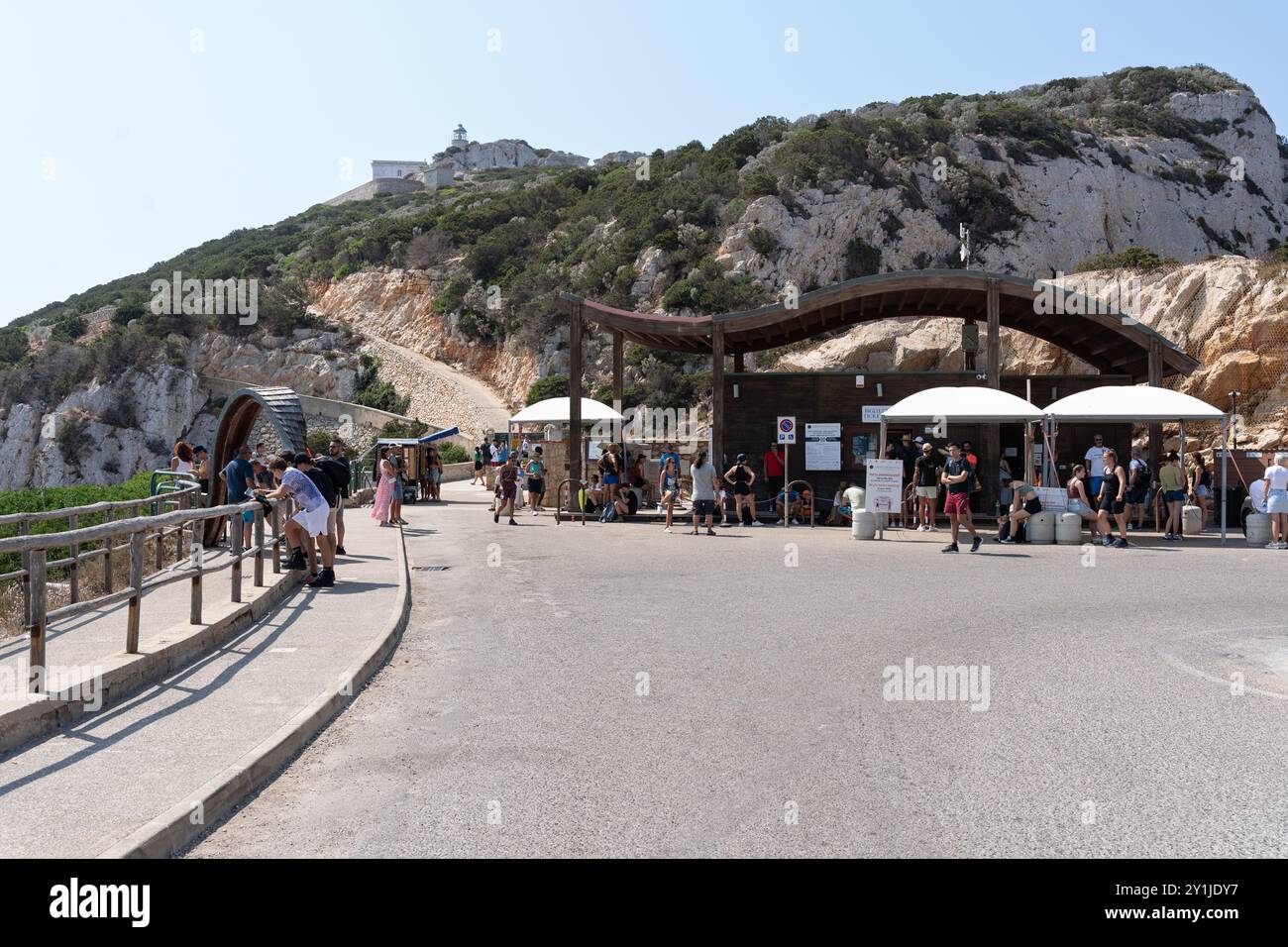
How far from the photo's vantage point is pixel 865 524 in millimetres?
20719

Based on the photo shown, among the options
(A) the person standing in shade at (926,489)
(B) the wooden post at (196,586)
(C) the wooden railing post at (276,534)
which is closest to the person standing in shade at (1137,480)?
(A) the person standing in shade at (926,489)

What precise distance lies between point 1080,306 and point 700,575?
13.5 m

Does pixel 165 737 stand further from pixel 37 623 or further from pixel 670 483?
pixel 670 483

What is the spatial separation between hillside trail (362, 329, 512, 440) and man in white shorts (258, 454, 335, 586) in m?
48.2

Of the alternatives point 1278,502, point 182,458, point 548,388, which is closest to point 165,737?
point 182,458

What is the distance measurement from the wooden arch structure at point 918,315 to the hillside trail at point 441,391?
3601 centimetres

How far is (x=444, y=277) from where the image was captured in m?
82.9

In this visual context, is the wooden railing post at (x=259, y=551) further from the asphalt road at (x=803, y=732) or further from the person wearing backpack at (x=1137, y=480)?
the person wearing backpack at (x=1137, y=480)

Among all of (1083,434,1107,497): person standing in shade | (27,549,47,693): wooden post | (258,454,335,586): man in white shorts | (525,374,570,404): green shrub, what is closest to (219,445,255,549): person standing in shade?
(258,454,335,586): man in white shorts

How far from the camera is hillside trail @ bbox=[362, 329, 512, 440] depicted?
211 feet

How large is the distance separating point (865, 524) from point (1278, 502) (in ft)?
23.5

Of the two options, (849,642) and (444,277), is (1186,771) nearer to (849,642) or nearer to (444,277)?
(849,642)

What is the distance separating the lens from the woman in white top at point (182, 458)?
20.1 m
